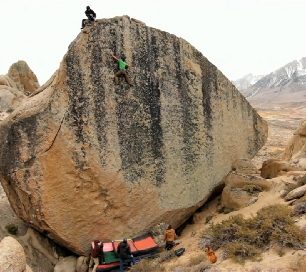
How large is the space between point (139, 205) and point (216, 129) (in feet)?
11.6

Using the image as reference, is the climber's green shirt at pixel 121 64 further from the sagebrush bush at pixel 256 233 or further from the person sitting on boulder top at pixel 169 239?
the sagebrush bush at pixel 256 233

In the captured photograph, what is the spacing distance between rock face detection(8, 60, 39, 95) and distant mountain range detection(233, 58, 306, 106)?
3060 inches

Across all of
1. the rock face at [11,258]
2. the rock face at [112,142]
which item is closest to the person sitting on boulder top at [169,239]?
the rock face at [112,142]

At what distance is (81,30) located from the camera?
11250 mm

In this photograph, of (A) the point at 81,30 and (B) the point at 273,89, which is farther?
(B) the point at 273,89

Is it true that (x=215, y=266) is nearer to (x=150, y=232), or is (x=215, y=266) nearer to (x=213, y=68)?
(x=150, y=232)

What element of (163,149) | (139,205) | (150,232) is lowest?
(150,232)

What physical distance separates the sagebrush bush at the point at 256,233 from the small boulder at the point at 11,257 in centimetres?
424

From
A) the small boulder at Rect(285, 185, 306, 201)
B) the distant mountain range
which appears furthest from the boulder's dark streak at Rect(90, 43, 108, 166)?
the distant mountain range

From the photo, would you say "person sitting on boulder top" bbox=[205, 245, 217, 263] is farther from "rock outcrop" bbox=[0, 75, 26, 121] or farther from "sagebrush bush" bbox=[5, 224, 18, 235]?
"rock outcrop" bbox=[0, 75, 26, 121]

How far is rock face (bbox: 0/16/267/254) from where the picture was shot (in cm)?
1067

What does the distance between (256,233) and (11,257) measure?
5152mm

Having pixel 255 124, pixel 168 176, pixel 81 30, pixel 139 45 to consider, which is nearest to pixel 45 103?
pixel 81 30

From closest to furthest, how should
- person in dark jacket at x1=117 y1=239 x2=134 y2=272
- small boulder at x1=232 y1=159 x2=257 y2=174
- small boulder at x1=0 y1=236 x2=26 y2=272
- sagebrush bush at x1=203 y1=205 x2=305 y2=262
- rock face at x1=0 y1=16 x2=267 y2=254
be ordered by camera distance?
small boulder at x1=0 y1=236 x2=26 y2=272 → sagebrush bush at x1=203 y1=205 x2=305 y2=262 → person in dark jacket at x1=117 y1=239 x2=134 y2=272 → rock face at x1=0 y1=16 x2=267 y2=254 → small boulder at x1=232 y1=159 x2=257 y2=174
